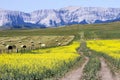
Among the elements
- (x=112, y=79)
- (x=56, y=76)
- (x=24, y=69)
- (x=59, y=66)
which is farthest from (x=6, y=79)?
(x=59, y=66)

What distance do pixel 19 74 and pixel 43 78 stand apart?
2738mm

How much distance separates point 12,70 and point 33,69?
2.15 meters

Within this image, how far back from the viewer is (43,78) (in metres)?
31.3

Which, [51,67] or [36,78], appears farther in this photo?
[51,67]

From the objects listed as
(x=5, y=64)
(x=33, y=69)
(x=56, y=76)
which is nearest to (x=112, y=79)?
(x=56, y=76)

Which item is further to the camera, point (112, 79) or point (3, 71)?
point (112, 79)

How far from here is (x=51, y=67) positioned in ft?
119

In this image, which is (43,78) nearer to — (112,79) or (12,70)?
(12,70)

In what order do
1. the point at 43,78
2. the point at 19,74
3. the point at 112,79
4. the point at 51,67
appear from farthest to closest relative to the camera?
the point at 51,67 → the point at 112,79 → the point at 43,78 → the point at 19,74

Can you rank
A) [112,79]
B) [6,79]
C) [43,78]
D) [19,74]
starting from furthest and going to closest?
[112,79]
[43,78]
[19,74]
[6,79]

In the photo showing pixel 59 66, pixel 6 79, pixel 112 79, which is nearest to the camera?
pixel 6 79

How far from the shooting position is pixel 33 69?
31938 millimetres

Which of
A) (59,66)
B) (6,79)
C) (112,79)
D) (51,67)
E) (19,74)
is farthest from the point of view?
(59,66)

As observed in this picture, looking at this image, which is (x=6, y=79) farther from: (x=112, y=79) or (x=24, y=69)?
(x=112, y=79)
